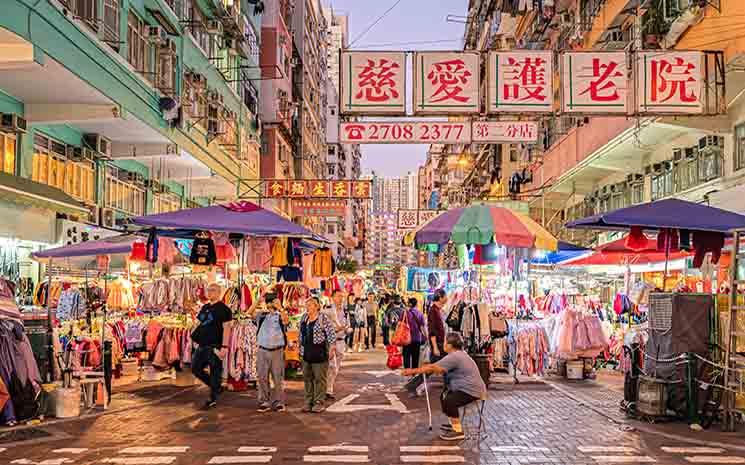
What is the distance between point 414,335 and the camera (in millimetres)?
16016

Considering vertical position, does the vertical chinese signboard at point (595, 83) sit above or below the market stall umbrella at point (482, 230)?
above

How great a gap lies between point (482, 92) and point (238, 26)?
64.8 ft

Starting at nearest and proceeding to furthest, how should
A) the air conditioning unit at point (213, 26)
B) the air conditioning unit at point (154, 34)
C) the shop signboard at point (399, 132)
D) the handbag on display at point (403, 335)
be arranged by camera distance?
the shop signboard at point (399, 132), the handbag on display at point (403, 335), the air conditioning unit at point (154, 34), the air conditioning unit at point (213, 26)

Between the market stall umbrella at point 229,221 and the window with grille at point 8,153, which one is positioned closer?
the market stall umbrella at point 229,221

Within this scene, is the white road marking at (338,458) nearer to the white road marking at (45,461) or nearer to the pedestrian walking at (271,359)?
the white road marking at (45,461)

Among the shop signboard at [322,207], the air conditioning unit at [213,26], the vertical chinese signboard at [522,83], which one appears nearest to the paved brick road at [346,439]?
the vertical chinese signboard at [522,83]

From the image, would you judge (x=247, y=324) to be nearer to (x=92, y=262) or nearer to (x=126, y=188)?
(x=92, y=262)

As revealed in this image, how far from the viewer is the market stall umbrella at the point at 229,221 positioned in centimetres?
1250

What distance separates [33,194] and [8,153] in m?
1.77

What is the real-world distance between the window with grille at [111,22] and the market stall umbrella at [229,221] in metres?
7.01

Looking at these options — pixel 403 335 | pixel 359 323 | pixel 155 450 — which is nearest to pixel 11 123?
pixel 403 335

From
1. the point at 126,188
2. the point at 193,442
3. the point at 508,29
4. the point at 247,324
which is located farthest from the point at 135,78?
the point at 508,29

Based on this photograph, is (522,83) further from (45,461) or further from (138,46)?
(138,46)

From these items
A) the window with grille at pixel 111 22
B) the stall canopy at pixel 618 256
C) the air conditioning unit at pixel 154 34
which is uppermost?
the air conditioning unit at pixel 154 34
